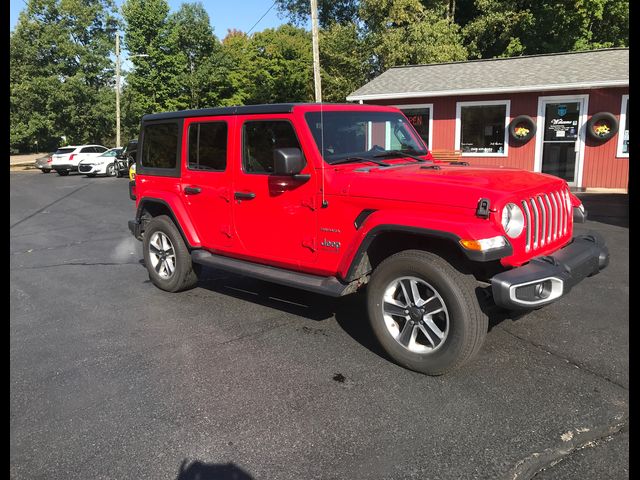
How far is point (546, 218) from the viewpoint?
3771mm

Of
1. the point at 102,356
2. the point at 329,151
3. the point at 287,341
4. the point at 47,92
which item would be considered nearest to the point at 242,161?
the point at 329,151

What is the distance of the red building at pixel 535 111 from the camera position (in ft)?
43.7

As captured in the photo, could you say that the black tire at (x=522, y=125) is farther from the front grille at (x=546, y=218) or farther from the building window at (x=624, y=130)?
the front grille at (x=546, y=218)

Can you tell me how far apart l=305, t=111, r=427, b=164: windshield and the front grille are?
1.39 m

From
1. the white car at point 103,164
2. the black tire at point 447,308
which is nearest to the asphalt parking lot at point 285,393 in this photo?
the black tire at point 447,308

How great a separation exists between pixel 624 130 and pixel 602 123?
2.02 feet

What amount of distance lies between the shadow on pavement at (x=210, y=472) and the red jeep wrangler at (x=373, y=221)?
1512 mm

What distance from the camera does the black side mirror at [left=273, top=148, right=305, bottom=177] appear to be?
12.9ft

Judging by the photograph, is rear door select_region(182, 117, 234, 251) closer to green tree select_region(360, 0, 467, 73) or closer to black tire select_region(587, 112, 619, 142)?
black tire select_region(587, 112, 619, 142)

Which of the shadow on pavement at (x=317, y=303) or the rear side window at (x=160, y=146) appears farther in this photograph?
the rear side window at (x=160, y=146)

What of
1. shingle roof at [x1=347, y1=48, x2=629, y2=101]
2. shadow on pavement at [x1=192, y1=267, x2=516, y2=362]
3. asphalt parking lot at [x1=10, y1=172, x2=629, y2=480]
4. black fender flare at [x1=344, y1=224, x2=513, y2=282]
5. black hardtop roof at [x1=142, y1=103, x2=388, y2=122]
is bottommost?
asphalt parking lot at [x1=10, y1=172, x2=629, y2=480]

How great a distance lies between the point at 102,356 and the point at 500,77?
14304 millimetres

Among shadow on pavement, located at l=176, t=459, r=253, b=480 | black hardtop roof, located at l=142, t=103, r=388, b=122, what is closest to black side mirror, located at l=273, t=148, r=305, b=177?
black hardtop roof, located at l=142, t=103, r=388, b=122
